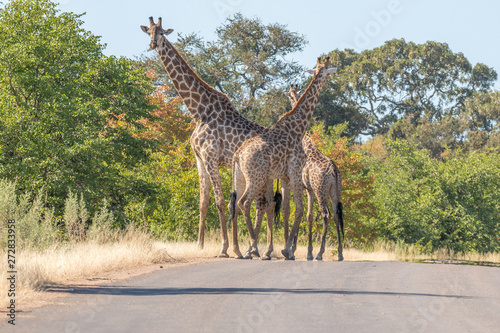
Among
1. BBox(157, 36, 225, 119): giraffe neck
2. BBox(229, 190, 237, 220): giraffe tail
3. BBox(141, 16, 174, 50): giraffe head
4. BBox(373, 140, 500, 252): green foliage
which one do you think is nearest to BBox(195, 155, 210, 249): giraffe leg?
BBox(157, 36, 225, 119): giraffe neck

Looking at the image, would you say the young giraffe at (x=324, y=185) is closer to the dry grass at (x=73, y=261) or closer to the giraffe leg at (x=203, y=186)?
the giraffe leg at (x=203, y=186)

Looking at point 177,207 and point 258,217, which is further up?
point 177,207

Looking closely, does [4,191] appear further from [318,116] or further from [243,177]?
[318,116]

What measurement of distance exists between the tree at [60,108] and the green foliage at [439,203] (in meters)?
10.7

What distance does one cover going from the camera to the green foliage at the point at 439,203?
28.1 metres

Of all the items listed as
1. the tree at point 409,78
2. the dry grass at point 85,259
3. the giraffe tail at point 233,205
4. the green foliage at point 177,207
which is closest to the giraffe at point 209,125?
the giraffe tail at point 233,205

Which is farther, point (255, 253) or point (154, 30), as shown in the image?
point (154, 30)

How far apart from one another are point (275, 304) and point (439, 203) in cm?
2205

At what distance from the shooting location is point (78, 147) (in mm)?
19281

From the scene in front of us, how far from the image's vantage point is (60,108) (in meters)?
19.7

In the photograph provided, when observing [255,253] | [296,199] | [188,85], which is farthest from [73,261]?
[188,85]

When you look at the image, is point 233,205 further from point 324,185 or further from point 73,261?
point 73,261

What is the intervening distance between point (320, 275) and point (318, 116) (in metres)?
39.2

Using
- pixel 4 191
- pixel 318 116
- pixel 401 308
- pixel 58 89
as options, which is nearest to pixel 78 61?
pixel 58 89
